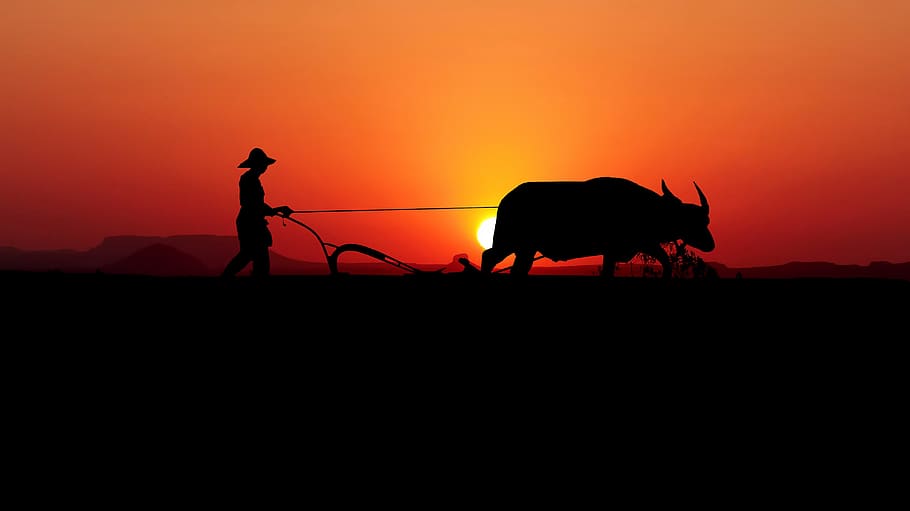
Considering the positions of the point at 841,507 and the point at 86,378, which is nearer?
the point at 841,507

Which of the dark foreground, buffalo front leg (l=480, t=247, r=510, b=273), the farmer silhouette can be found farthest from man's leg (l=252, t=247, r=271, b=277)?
buffalo front leg (l=480, t=247, r=510, b=273)

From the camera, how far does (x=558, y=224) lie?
19.5 m

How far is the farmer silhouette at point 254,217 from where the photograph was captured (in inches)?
672

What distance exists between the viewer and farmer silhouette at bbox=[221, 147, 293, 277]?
17.1m

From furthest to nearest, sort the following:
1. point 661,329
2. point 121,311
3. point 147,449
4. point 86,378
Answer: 1. point 121,311
2. point 661,329
3. point 86,378
4. point 147,449

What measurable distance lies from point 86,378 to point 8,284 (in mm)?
8401

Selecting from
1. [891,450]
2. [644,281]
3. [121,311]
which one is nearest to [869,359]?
[891,450]

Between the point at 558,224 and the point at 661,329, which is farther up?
the point at 558,224

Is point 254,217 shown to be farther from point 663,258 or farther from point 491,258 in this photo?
point 663,258

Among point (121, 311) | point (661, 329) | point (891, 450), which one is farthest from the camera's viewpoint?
point (121, 311)

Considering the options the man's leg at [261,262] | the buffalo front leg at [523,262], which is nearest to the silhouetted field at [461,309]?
A: the man's leg at [261,262]

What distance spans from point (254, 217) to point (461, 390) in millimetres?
7673

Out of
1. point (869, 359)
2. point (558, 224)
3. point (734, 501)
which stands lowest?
point (734, 501)

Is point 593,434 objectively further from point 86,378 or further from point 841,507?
point 86,378
